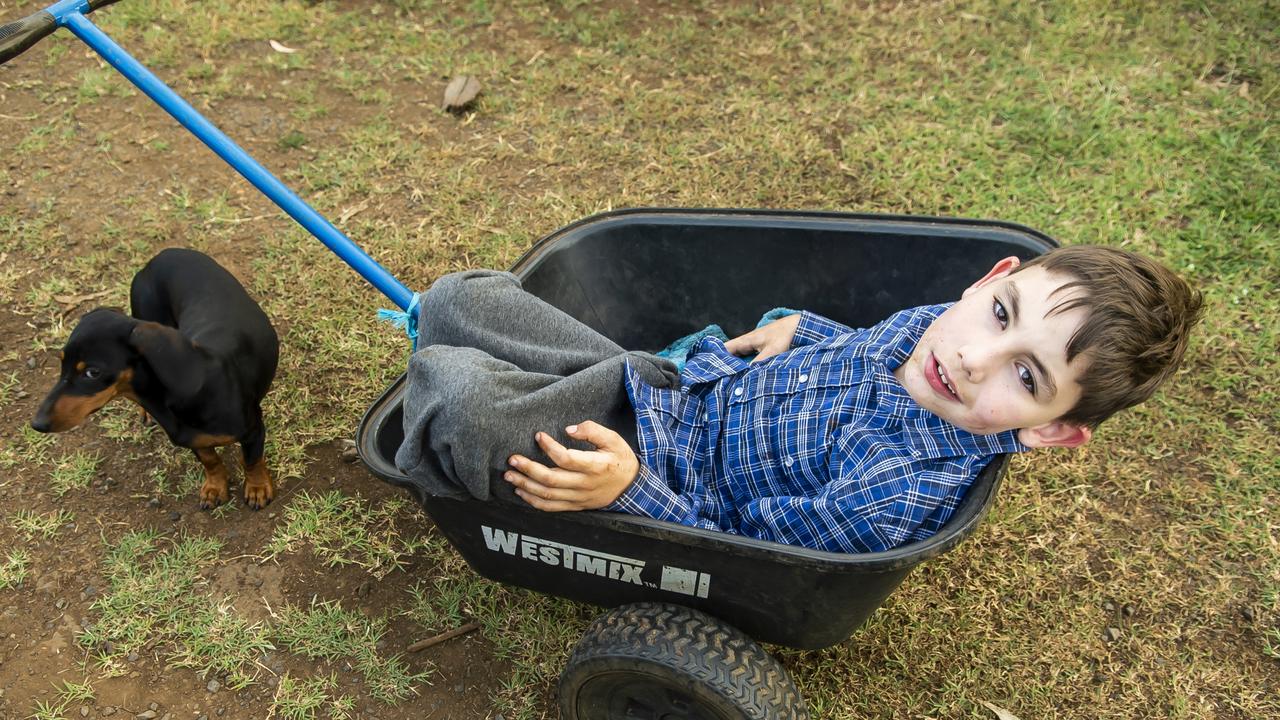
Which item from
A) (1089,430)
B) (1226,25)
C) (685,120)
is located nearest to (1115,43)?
(1226,25)

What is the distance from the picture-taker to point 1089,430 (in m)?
1.89

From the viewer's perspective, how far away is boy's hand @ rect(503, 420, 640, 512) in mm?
1693

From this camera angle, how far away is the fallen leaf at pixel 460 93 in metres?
4.06

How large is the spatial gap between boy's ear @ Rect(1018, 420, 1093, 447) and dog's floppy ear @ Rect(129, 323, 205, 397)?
2071 millimetres

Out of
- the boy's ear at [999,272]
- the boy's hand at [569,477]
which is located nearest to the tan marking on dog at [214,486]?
the boy's hand at [569,477]

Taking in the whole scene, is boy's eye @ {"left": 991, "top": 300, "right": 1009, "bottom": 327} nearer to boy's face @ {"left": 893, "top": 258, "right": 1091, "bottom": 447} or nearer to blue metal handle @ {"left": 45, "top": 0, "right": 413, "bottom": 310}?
boy's face @ {"left": 893, "top": 258, "right": 1091, "bottom": 447}

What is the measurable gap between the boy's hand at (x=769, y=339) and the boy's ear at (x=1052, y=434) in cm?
75

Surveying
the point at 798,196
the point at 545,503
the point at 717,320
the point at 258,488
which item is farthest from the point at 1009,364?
the point at 258,488

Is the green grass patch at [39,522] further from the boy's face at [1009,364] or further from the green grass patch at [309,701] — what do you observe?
the boy's face at [1009,364]

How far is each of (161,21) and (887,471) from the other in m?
4.44

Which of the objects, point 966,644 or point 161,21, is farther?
point 161,21

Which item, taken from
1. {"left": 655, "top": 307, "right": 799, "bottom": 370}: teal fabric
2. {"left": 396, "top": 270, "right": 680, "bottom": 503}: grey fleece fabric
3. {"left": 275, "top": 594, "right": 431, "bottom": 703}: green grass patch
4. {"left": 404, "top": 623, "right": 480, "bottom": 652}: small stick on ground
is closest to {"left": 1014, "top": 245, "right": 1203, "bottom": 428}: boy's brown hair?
{"left": 655, "top": 307, "right": 799, "bottom": 370}: teal fabric

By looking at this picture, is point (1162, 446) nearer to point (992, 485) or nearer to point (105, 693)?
point (992, 485)

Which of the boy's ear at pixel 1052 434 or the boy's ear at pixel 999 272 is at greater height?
the boy's ear at pixel 999 272
